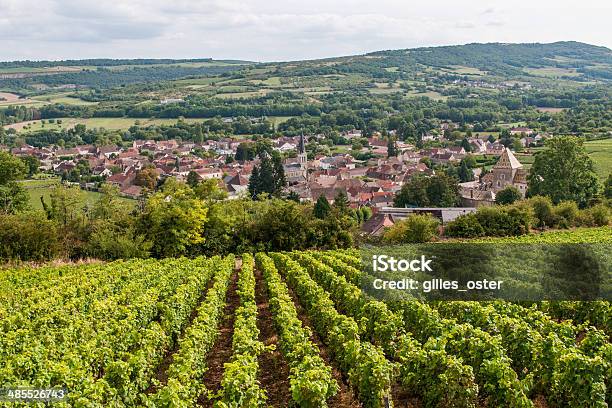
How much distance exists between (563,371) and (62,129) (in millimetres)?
178482

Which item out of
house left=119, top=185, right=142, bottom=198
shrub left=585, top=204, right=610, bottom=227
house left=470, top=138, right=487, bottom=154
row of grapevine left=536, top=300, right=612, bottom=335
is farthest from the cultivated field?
A: house left=470, top=138, right=487, bottom=154

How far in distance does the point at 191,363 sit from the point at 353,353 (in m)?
3.43

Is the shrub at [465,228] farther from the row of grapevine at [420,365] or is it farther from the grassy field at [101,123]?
the grassy field at [101,123]

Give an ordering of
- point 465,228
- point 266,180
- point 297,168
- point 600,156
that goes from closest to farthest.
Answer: point 465,228
point 266,180
point 600,156
point 297,168

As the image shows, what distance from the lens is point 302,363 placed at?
453 inches

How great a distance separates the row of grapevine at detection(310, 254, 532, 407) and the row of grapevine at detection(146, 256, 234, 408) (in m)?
4.46

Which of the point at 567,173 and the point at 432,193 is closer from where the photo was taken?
the point at 567,173

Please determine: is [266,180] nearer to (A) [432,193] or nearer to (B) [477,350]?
(A) [432,193]

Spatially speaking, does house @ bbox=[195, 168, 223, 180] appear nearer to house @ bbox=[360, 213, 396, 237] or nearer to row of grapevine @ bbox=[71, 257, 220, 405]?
house @ bbox=[360, 213, 396, 237]

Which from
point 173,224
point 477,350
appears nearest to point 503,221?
point 173,224

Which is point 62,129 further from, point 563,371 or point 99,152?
point 563,371

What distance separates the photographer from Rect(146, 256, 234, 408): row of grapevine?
10039 millimetres

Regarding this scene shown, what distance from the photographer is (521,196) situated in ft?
223

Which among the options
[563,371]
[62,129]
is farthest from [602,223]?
[62,129]
